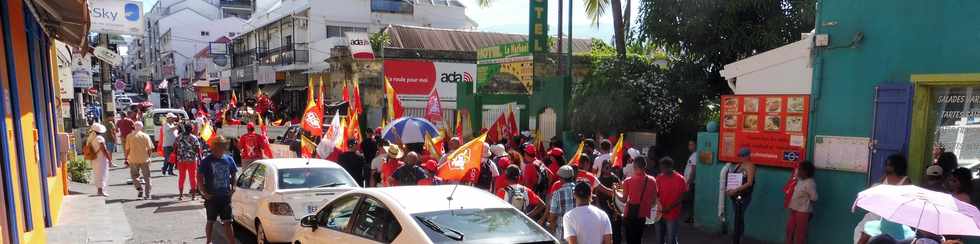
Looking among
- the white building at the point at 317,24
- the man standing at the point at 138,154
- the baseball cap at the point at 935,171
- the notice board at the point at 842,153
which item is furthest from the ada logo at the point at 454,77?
the baseball cap at the point at 935,171

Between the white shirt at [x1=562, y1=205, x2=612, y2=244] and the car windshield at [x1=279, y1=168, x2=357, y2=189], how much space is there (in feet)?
12.2

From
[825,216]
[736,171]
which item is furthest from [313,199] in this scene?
[825,216]

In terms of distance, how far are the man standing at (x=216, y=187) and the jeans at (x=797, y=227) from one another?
699cm

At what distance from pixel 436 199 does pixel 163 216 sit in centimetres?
697

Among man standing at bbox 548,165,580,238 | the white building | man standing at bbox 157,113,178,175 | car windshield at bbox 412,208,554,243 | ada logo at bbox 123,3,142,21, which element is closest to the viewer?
car windshield at bbox 412,208,554,243

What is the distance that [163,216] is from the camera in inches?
390

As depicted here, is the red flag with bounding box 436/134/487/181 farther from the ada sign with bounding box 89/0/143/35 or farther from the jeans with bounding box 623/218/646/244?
the ada sign with bounding box 89/0/143/35

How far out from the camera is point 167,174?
606 inches

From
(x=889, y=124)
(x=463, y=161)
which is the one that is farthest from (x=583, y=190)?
(x=889, y=124)

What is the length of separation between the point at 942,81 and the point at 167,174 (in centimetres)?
1595

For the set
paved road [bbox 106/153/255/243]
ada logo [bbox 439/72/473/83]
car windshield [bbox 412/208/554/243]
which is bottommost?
paved road [bbox 106/153/255/243]

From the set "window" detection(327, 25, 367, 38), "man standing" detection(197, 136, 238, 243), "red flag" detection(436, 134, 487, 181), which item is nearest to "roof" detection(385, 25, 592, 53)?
"window" detection(327, 25, 367, 38)

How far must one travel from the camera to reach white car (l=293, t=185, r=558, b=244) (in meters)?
4.63

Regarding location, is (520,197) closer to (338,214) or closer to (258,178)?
(338,214)
